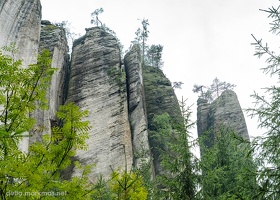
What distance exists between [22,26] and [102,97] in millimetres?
8538

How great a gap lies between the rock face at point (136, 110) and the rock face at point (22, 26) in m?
8.80

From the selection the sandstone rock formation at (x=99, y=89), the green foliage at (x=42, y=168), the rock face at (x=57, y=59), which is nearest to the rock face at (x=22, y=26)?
the sandstone rock formation at (x=99, y=89)

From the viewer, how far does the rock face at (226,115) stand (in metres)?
32.5

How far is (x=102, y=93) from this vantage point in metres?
25.4

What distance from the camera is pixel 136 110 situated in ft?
80.5

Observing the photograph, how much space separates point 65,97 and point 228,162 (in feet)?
55.1

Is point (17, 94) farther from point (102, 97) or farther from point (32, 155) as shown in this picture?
point (102, 97)

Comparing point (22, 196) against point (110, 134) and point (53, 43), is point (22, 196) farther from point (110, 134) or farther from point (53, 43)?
point (53, 43)

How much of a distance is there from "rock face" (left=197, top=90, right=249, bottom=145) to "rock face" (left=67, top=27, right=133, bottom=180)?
448 inches

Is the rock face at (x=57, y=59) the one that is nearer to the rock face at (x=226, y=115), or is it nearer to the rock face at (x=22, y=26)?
the rock face at (x=22, y=26)

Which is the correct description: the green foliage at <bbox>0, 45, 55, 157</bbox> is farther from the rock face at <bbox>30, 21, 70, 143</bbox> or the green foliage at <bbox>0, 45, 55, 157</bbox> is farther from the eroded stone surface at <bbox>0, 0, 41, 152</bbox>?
the rock face at <bbox>30, 21, 70, 143</bbox>

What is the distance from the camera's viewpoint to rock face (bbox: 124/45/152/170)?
21844mm

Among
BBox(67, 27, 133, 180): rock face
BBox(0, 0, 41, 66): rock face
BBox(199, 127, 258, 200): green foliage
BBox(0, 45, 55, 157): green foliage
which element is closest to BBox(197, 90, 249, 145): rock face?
BBox(67, 27, 133, 180): rock face

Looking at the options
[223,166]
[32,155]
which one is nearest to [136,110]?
[223,166]
